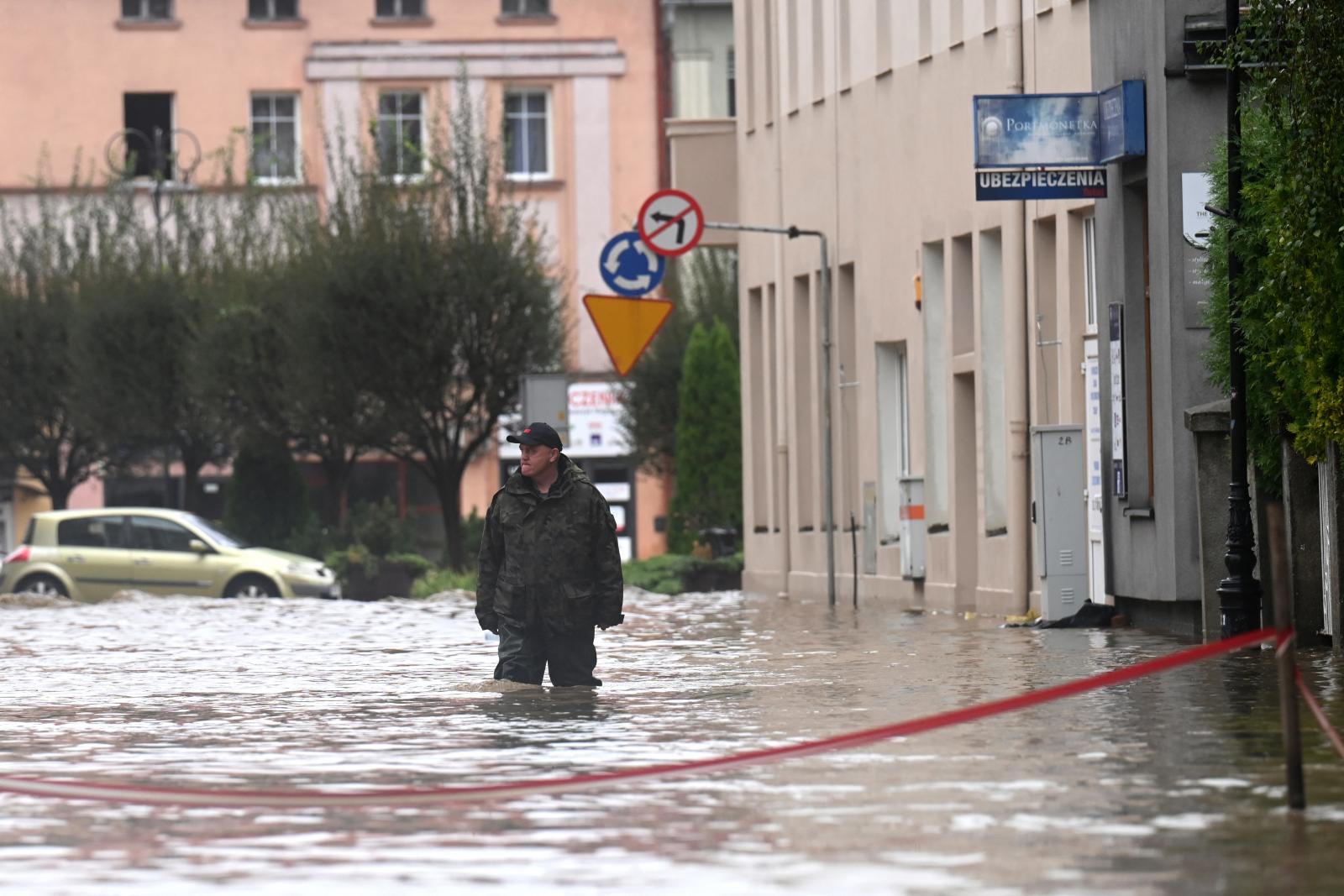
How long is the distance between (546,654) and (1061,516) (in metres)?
8.77

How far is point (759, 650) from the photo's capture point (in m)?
21.8

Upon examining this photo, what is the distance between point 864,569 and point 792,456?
320cm

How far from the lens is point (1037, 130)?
23219mm

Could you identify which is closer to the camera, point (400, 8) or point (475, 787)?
point (475, 787)

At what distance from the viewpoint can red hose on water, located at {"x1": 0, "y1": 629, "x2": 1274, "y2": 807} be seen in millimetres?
10750

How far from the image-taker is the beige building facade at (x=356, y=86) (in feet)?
198

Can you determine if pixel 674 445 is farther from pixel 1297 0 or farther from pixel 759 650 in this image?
pixel 1297 0

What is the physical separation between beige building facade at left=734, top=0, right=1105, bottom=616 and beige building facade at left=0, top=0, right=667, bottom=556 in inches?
860

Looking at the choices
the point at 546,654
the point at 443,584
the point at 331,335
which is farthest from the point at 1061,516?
the point at 331,335

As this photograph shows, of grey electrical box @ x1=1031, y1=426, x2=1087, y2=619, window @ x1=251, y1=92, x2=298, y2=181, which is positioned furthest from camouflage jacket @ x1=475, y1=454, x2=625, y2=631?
window @ x1=251, y1=92, x2=298, y2=181

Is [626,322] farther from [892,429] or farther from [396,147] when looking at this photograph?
[396,147]

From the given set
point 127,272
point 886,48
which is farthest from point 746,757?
point 127,272

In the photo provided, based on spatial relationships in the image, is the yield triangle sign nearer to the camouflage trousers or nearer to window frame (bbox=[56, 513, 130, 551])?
the camouflage trousers

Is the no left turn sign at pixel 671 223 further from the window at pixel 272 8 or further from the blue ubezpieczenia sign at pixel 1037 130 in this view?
the window at pixel 272 8
